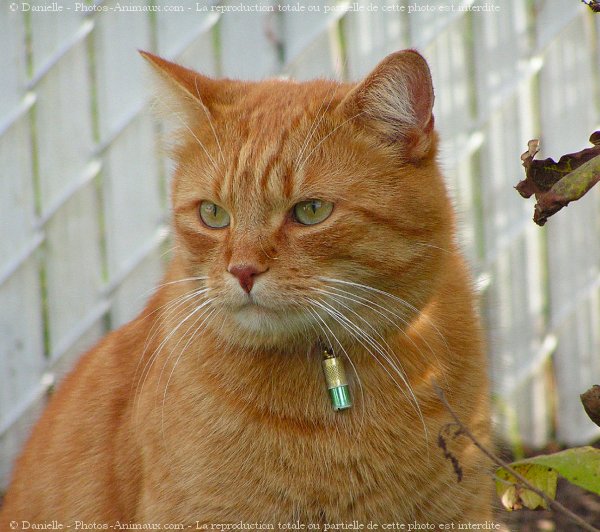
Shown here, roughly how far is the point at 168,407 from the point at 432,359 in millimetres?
631

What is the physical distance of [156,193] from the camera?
3410mm

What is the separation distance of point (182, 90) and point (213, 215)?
1.08 ft

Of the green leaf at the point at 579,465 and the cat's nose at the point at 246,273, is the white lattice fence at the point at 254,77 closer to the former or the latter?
the cat's nose at the point at 246,273

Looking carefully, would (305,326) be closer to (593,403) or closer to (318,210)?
(318,210)

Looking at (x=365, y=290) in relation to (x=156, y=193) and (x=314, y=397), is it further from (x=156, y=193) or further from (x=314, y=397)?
(x=156, y=193)

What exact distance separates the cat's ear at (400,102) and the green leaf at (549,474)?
2.53 ft

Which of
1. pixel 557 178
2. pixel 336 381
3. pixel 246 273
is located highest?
pixel 557 178

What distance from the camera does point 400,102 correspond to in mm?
1905

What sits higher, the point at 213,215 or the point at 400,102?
the point at 400,102

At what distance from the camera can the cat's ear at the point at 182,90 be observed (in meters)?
2.08

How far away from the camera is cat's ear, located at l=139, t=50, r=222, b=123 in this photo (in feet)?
6.81

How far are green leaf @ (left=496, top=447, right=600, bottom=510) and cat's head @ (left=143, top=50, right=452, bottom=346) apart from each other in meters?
0.51

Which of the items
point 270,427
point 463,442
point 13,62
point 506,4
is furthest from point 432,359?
point 13,62

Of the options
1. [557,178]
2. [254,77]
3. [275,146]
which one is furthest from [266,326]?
[254,77]
